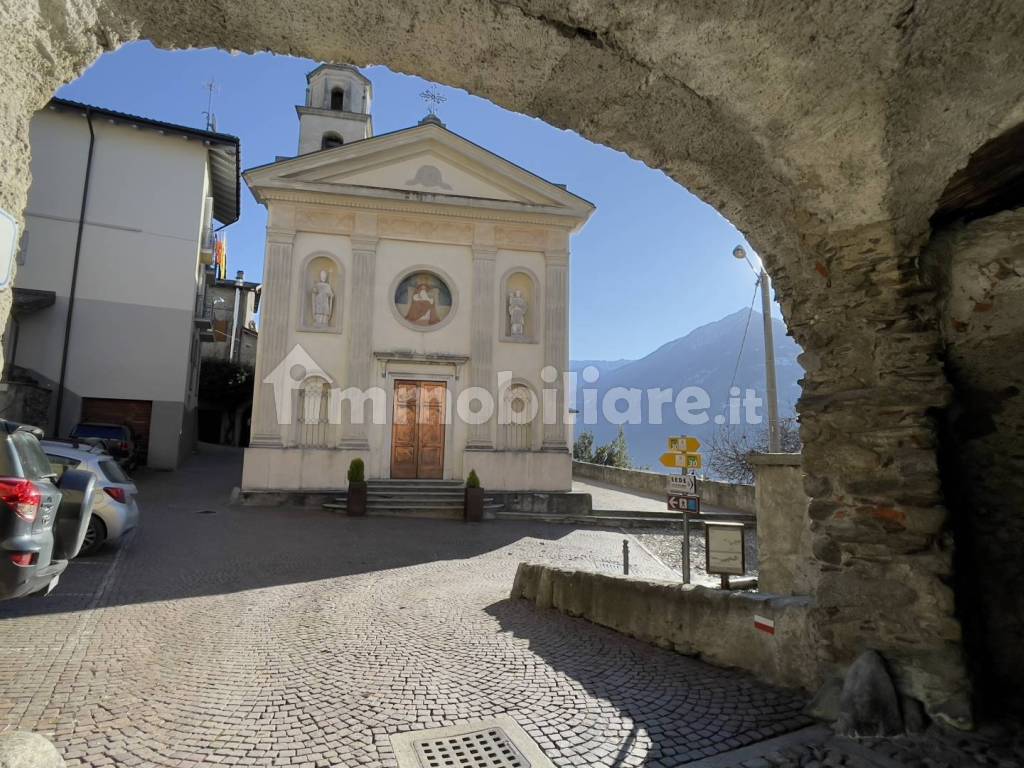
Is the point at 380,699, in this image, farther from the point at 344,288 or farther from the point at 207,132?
the point at 207,132

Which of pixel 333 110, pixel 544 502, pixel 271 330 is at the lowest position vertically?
pixel 544 502

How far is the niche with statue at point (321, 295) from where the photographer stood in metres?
16.4

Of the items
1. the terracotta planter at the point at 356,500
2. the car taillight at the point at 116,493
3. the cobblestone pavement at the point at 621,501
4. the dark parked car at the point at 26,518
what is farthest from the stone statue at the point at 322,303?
the dark parked car at the point at 26,518

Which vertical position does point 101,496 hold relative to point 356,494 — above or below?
above

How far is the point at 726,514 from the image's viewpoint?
15805 mm

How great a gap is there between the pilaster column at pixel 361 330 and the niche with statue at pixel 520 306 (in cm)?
385

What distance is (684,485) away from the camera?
7672 millimetres

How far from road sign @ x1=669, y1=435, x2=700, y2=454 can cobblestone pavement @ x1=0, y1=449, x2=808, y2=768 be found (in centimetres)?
335

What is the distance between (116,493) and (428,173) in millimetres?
12866

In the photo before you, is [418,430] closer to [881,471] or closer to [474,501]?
[474,501]

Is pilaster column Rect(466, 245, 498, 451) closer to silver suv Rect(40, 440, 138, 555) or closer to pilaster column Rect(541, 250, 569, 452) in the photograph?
pilaster column Rect(541, 250, 569, 452)

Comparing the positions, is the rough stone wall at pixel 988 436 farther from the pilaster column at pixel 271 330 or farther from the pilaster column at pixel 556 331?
the pilaster column at pixel 271 330

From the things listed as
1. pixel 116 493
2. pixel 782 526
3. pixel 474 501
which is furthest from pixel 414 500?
pixel 782 526

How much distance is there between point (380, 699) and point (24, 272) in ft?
66.8
